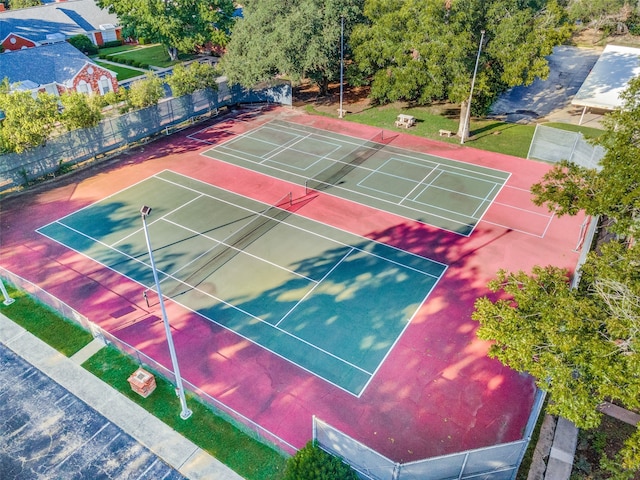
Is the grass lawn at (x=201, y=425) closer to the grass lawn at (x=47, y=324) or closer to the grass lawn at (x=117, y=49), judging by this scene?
the grass lawn at (x=47, y=324)

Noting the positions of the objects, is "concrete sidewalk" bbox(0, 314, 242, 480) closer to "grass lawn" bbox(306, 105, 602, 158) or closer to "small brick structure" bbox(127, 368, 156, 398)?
"small brick structure" bbox(127, 368, 156, 398)

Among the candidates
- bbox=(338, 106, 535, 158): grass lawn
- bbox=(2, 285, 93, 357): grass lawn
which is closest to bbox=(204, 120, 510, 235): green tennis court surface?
bbox=(338, 106, 535, 158): grass lawn

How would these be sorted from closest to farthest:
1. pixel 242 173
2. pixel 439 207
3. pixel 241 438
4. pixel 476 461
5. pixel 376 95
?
pixel 476 461
pixel 241 438
pixel 439 207
pixel 242 173
pixel 376 95

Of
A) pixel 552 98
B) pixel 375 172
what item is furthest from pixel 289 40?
pixel 552 98

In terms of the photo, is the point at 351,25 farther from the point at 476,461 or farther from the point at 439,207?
the point at 476,461

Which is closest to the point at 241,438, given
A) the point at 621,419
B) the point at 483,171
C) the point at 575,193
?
the point at 621,419

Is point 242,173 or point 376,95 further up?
point 376,95

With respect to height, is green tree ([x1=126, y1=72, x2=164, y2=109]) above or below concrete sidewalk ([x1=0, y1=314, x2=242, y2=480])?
above
